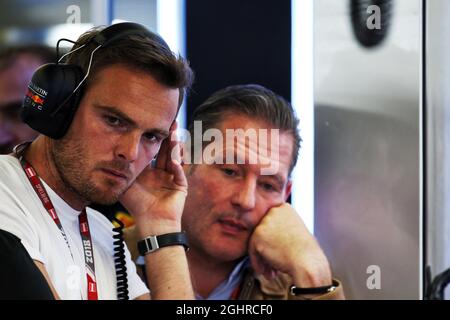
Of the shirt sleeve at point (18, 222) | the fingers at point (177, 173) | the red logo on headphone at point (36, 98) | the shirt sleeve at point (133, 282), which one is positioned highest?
the red logo on headphone at point (36, 98)

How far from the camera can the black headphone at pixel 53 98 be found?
6.06 ft

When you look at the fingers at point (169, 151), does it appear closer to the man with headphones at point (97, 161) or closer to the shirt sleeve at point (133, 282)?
the man with headphones at point (97, 161)

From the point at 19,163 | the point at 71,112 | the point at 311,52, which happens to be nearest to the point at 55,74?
the point at 71,112

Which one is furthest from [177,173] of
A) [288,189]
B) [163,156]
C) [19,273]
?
[19,273]

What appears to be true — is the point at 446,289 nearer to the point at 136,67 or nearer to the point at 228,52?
the point at 228,52

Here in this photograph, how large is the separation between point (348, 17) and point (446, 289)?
30.5 inches

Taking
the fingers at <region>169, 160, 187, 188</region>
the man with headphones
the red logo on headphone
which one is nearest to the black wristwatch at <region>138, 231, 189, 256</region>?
the man with headphones

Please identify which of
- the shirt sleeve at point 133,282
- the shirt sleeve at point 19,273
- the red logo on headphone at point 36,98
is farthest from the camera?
the shirt sleeve at point 133,282

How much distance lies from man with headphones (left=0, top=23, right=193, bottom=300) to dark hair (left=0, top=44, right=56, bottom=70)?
0.33ft

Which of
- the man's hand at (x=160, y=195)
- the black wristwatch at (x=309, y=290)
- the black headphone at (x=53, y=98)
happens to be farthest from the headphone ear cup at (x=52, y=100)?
the black wristwatch at (x=309, y=290)

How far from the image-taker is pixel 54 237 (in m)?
1.88

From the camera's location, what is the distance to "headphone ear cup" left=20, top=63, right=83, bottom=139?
6.06 ft

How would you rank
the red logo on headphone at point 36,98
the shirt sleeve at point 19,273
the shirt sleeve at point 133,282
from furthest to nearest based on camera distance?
1. the shirt sleeve at point 133,282
2. the red logo on headphone at point 36,98
3. the shirt sleeve at point 19,273

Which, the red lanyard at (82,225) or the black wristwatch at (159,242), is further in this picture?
the black wristwatch at (159,242)
